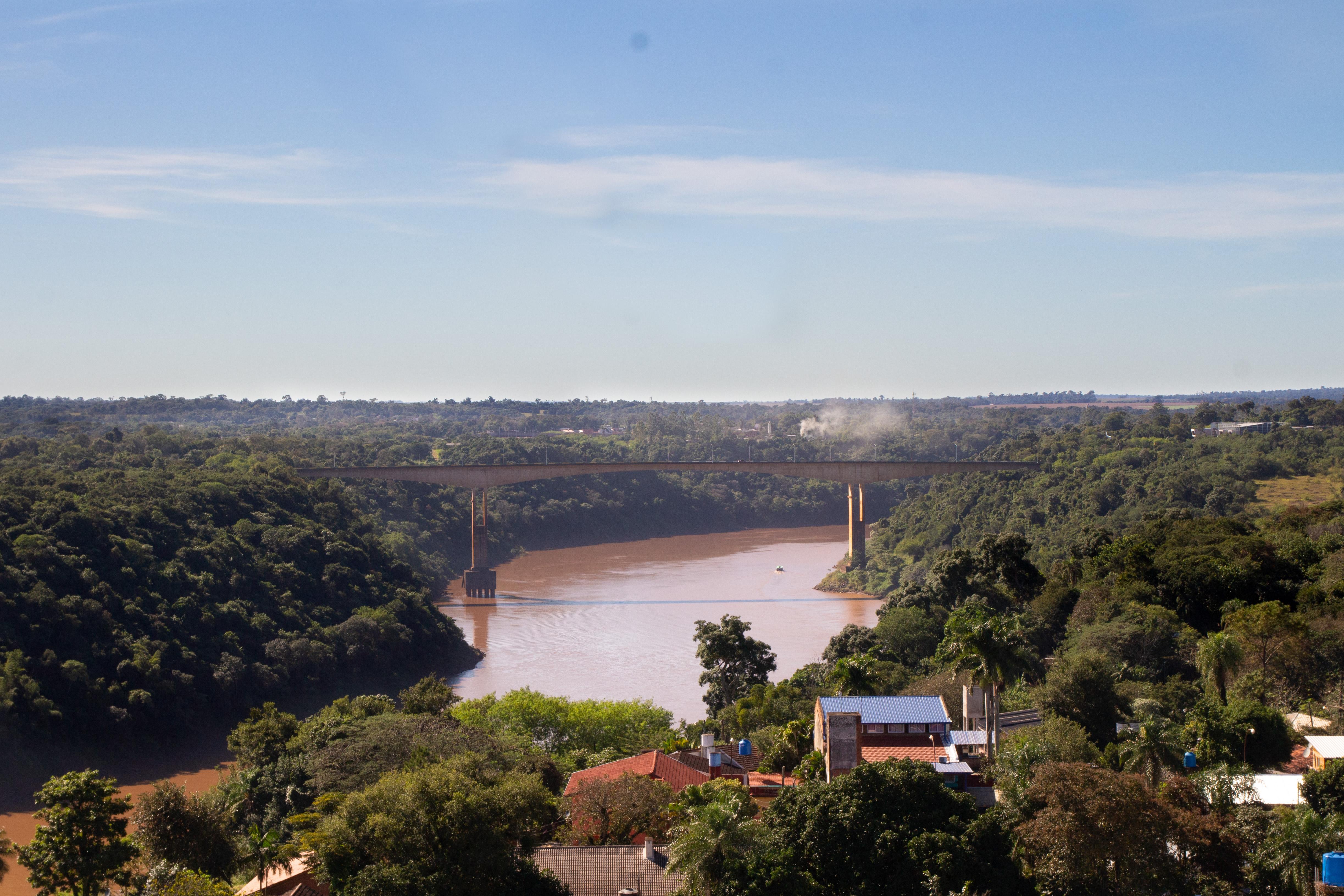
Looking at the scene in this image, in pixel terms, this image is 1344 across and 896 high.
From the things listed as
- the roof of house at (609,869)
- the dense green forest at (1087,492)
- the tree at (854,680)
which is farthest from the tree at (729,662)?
the dense green forest at (1087,492)

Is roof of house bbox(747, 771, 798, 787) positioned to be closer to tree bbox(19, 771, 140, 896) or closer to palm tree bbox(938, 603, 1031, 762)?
palm tree bbox(938, 603, 1031, 762)

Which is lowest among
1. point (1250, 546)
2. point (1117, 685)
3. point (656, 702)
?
point (656, 702)

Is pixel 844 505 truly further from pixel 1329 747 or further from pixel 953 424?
pixel 1329 747

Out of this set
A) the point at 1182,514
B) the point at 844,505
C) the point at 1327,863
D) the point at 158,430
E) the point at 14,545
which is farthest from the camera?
the point at 844,505

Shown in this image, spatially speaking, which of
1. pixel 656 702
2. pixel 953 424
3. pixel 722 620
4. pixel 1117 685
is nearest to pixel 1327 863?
pixel 1117 685

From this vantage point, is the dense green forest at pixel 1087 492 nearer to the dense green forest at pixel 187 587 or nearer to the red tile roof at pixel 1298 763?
the dense green forest at pixel 187 587

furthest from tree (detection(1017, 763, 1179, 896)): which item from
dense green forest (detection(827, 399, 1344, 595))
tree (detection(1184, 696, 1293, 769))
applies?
dense green forest (detection(827, 399, 1344, 595))

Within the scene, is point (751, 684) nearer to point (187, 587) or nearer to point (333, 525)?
point (187, 587)
